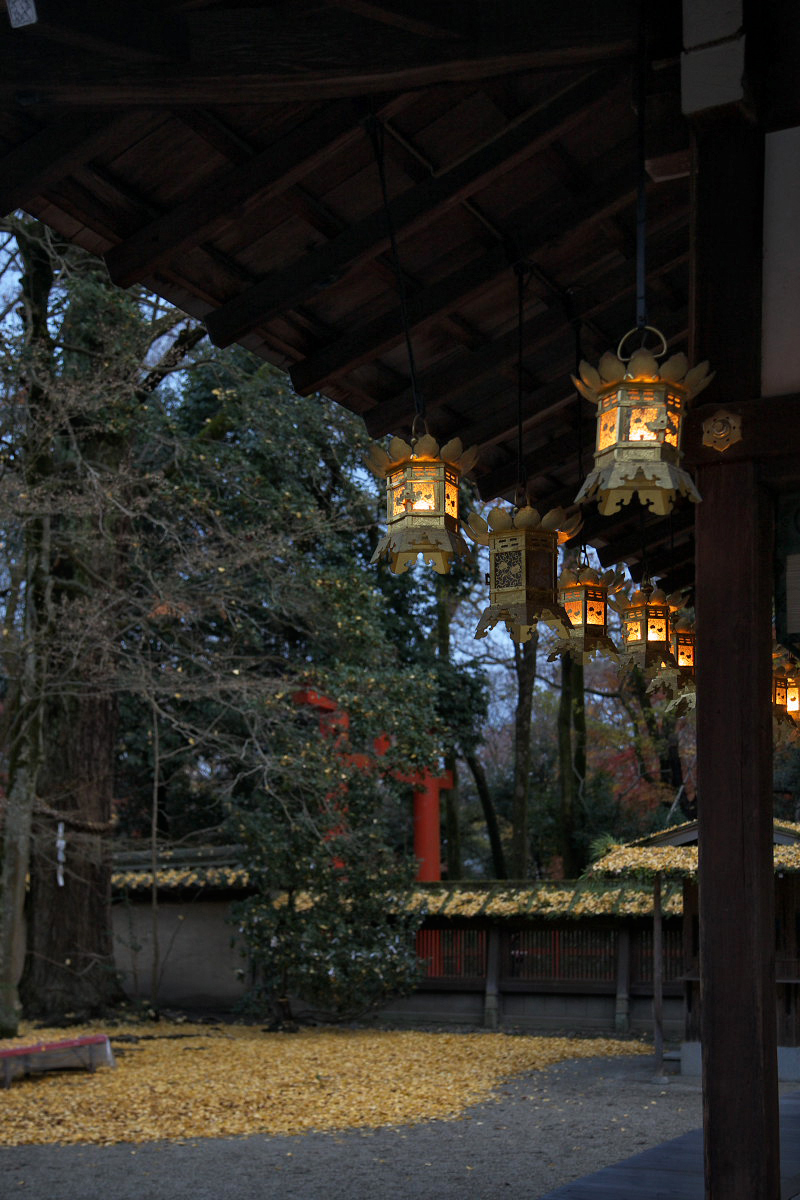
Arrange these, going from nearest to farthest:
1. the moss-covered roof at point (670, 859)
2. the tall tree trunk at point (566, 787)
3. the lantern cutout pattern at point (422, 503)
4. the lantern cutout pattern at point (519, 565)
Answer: the lantern cutout pattern at point (422, 503) → the lantern cutout pattern at point (519, 565) → the moss-covered roof at point (670, 859) → the tall tree trunk at point (566, 787)

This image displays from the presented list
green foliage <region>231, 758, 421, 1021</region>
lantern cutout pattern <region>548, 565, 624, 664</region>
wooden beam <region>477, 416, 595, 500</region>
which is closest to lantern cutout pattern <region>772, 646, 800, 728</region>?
lantern cutout pattern <region>548, 565, 624, 664</region>

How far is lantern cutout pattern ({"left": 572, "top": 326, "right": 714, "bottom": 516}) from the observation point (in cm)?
346

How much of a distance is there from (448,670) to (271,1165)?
453 inches

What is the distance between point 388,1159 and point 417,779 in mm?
8169

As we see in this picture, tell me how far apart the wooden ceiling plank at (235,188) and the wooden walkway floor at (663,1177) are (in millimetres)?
3756

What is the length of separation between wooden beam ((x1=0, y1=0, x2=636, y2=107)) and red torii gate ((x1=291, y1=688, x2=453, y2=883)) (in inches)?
411

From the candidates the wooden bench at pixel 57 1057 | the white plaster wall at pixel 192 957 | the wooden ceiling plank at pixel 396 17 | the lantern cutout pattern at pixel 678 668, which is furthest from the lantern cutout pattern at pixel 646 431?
the white plaster wall at pixel 192 957

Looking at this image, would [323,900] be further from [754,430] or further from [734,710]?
[754,430]

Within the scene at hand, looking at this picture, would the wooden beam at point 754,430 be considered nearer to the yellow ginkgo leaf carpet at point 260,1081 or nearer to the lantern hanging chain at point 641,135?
the lantern hanging chain at point 641,135

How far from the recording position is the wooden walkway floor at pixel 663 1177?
4809 millimetres

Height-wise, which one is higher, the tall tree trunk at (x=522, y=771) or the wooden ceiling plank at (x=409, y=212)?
the wooden ceiling plank at (x=409, y=212)

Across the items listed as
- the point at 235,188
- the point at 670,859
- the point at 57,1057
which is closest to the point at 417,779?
the point at 670,859

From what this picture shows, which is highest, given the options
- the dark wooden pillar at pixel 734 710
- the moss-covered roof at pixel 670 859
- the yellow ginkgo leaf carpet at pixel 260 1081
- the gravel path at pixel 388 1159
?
the dark wooden pillar at pixel 734 710

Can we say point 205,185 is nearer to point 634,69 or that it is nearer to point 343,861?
point 634,69
